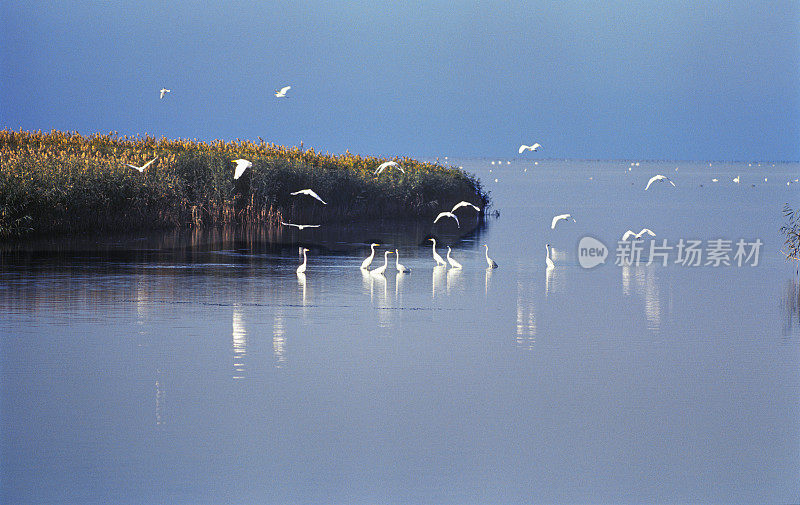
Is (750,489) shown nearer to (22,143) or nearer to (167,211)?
(167,211)

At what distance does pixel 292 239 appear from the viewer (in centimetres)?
3269

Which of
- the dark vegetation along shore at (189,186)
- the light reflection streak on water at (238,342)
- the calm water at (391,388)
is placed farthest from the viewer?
the dark vegetation along shore at (189,186)

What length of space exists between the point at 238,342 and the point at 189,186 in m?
20.6

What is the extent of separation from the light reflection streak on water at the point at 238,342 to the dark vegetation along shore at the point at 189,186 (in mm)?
12736

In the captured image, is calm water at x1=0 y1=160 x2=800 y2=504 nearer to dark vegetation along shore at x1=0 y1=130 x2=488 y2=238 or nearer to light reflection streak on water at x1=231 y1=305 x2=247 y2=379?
light reflection streak on water at x1=231 y1=305 x2=247 y2=379

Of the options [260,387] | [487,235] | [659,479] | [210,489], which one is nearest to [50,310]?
[260,387]

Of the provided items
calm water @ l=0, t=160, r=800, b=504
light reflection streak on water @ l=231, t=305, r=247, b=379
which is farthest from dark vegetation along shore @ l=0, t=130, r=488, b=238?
light reflection streak on water @ l=231, t=305, r=247, b=379

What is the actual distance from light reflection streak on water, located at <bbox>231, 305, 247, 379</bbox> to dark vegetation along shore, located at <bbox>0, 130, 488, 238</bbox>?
41.8 ft

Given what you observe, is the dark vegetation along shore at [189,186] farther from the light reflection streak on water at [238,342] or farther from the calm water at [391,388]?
the light reflection streak on water at [238,342]

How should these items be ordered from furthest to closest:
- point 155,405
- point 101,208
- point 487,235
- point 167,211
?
1. point 487,235
2. point 167,211
3. point 101,208
4. point 155,405

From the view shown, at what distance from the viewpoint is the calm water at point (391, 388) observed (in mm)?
9117

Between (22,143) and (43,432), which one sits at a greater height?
(22,143)

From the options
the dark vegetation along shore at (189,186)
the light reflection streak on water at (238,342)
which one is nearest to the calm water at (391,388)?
the light reflection streak on water at (238,342)

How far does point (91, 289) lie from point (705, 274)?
1365cm
